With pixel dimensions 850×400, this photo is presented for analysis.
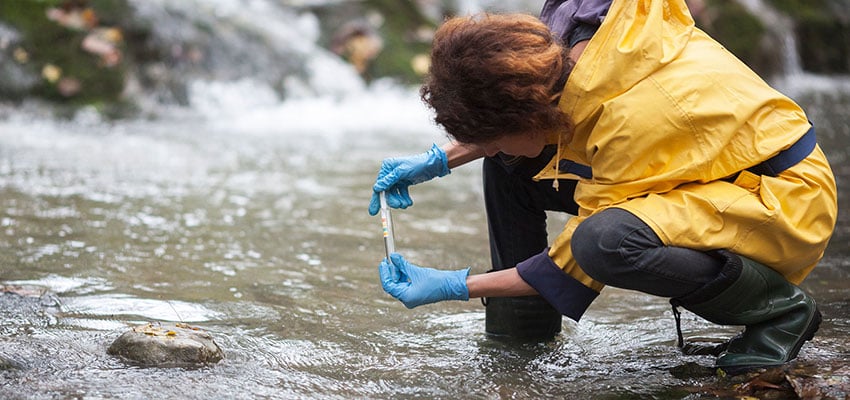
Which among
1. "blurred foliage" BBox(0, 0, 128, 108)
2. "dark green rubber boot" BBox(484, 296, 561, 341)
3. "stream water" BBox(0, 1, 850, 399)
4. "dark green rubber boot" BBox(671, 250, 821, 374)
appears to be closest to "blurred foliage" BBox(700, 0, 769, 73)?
"stream water" BBox(0, 1, 850, 399)

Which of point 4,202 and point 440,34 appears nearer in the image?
point 440,34

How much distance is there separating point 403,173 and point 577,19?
65 cm

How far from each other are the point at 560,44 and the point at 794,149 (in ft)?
1.95

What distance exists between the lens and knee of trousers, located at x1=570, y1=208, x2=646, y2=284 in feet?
7.08

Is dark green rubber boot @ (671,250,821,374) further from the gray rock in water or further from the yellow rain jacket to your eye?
the gray rock in water

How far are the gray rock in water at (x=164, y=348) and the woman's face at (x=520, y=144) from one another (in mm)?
856

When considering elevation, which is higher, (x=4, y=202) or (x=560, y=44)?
(x=560, y=44)

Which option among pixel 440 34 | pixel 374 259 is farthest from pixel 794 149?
pixel 374 259

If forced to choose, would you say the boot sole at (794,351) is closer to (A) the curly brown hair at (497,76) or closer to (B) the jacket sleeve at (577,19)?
(A) the curly brown hair at (497,76)

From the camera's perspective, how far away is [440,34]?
2.21 m

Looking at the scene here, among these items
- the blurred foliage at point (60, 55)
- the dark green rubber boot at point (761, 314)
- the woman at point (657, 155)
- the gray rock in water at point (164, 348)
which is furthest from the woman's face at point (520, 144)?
the blurred foliage at point (60, 55)

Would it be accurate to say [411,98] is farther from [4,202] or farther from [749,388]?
[749,388]

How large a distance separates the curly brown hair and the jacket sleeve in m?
0.12

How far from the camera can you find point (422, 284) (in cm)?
238
